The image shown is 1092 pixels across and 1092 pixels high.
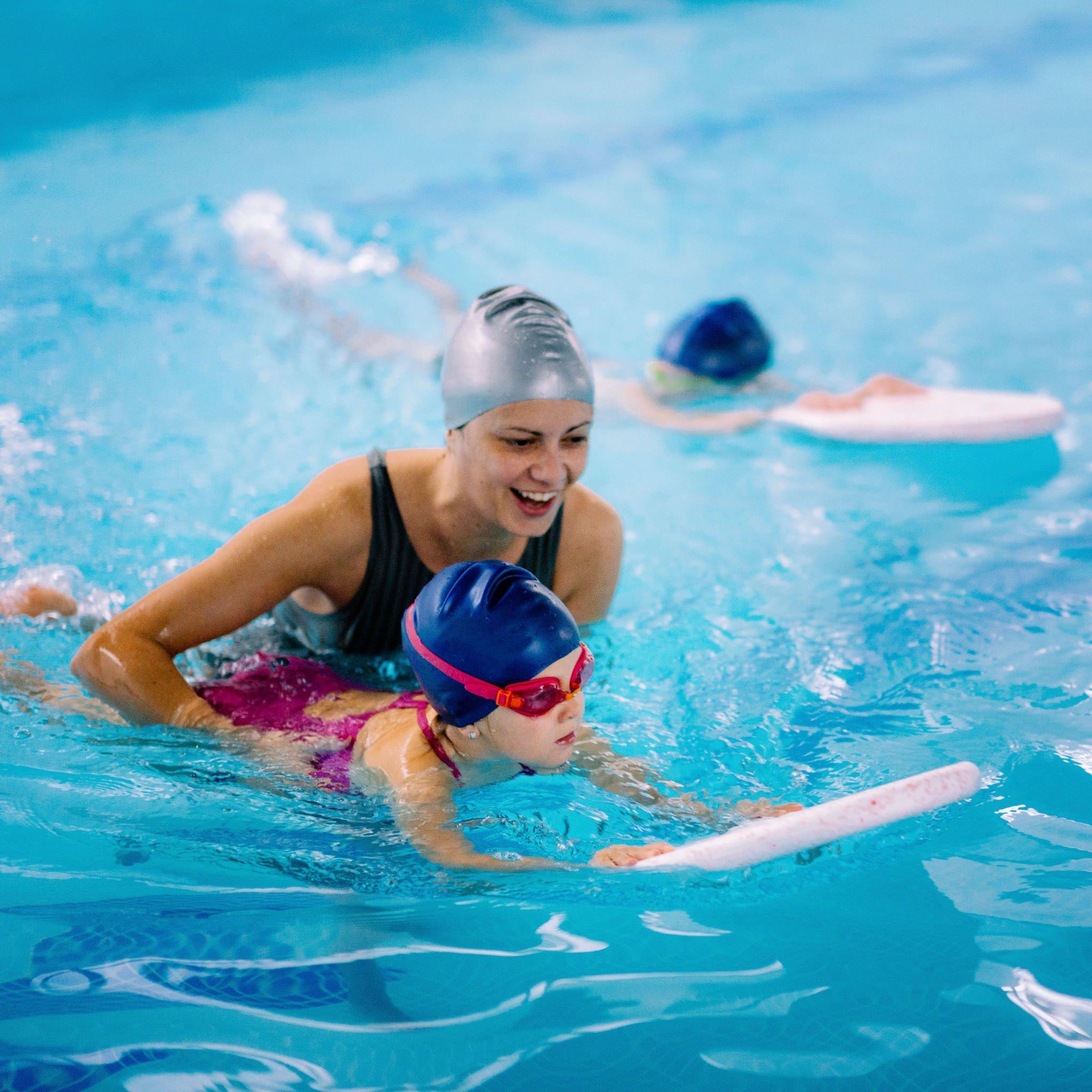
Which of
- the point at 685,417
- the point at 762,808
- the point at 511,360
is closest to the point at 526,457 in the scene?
the point at 511,360

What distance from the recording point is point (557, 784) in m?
3.22

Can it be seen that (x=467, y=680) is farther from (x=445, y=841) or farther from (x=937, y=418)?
(x=937, y=418)

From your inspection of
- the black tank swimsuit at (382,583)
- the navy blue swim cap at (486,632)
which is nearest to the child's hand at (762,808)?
the navy blue swim cap at (486,632)

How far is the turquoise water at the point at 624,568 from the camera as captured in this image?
2.41 metres

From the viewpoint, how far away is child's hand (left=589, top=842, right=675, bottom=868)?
267 cm

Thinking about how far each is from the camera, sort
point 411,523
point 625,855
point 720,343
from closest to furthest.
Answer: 1. point 625,855
2. point 411,523
3. point 720,343

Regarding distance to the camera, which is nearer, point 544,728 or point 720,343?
point 544,728

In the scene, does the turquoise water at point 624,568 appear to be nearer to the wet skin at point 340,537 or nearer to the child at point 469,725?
the child at point 469,725

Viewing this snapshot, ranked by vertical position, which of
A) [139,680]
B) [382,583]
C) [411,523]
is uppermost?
[411,523]

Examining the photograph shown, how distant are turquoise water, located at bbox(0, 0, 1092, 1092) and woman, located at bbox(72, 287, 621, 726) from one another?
239 millimetres

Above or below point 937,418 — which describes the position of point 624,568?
below

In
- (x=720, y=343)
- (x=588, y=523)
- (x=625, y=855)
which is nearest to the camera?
(x=625, y=855)

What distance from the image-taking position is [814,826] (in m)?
2.54

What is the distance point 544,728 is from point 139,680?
3.71ft
